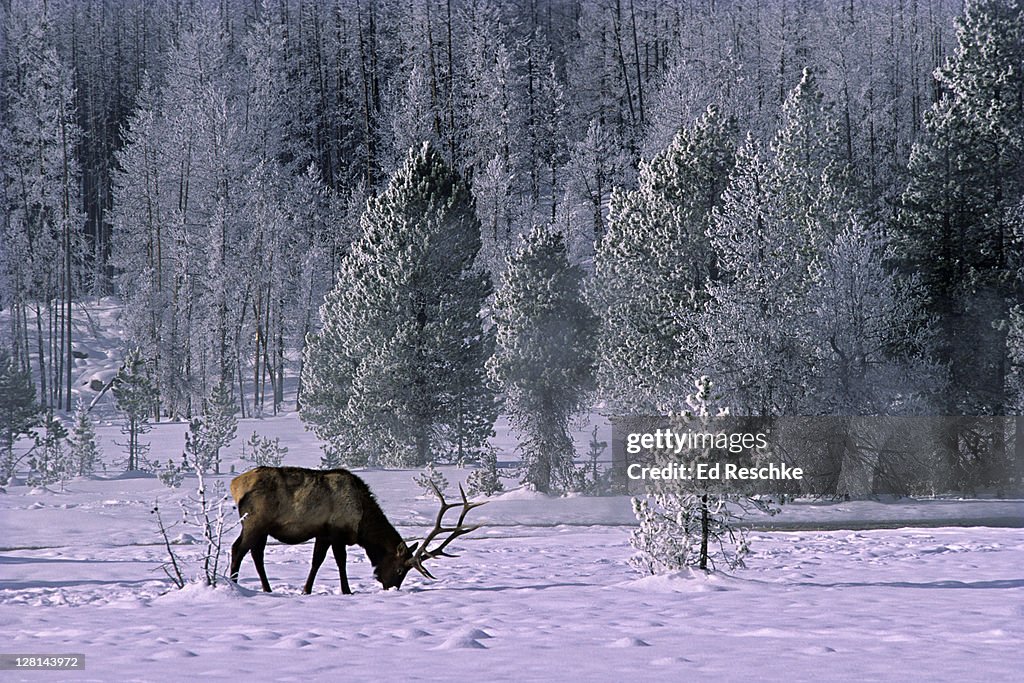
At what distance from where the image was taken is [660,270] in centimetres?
2878

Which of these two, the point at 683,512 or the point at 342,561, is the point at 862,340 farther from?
the point at 342,561

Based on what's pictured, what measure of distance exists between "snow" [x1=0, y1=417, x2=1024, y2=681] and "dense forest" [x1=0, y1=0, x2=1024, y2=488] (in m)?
10.2

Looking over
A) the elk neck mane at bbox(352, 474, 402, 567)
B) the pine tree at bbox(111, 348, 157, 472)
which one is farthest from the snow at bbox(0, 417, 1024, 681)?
the pine tree at bbox(111, 348, 157, 472)

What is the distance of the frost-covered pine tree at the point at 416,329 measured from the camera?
29.4 metres

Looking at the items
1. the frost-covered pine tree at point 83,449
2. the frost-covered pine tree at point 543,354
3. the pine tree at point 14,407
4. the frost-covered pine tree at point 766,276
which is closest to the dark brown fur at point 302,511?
the frost-covered pine tree at point 543,354

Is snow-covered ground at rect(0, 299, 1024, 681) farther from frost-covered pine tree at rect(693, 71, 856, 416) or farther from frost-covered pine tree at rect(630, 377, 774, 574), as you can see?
frost-covered pine tree at rect(693, 71, 856, 416)

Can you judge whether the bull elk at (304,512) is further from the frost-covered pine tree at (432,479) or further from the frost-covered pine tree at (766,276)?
the frost-covered pine tree at (766,276)

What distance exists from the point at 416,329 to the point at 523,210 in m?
21.1

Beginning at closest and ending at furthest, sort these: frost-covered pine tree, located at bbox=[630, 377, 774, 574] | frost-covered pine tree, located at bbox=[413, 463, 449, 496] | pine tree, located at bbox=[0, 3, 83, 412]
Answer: frost-covered pine tree, located at bbox=[630, 377, 774, 574] < frost-covered pine tree, located at bbox=[413, 463, 449, 496] < pine tree, located at bbox=[0, 3, 83, 412]

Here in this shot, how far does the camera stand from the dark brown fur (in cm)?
1077

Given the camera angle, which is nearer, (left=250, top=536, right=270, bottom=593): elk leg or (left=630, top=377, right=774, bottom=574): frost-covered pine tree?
(left=250, top=536, right=270, bottom=593): elk leg

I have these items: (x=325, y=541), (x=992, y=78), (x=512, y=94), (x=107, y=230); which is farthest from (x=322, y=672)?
(x=107, y=230)

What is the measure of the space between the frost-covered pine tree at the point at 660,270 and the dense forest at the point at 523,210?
0.25 feet

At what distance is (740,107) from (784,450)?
98.5 feet
